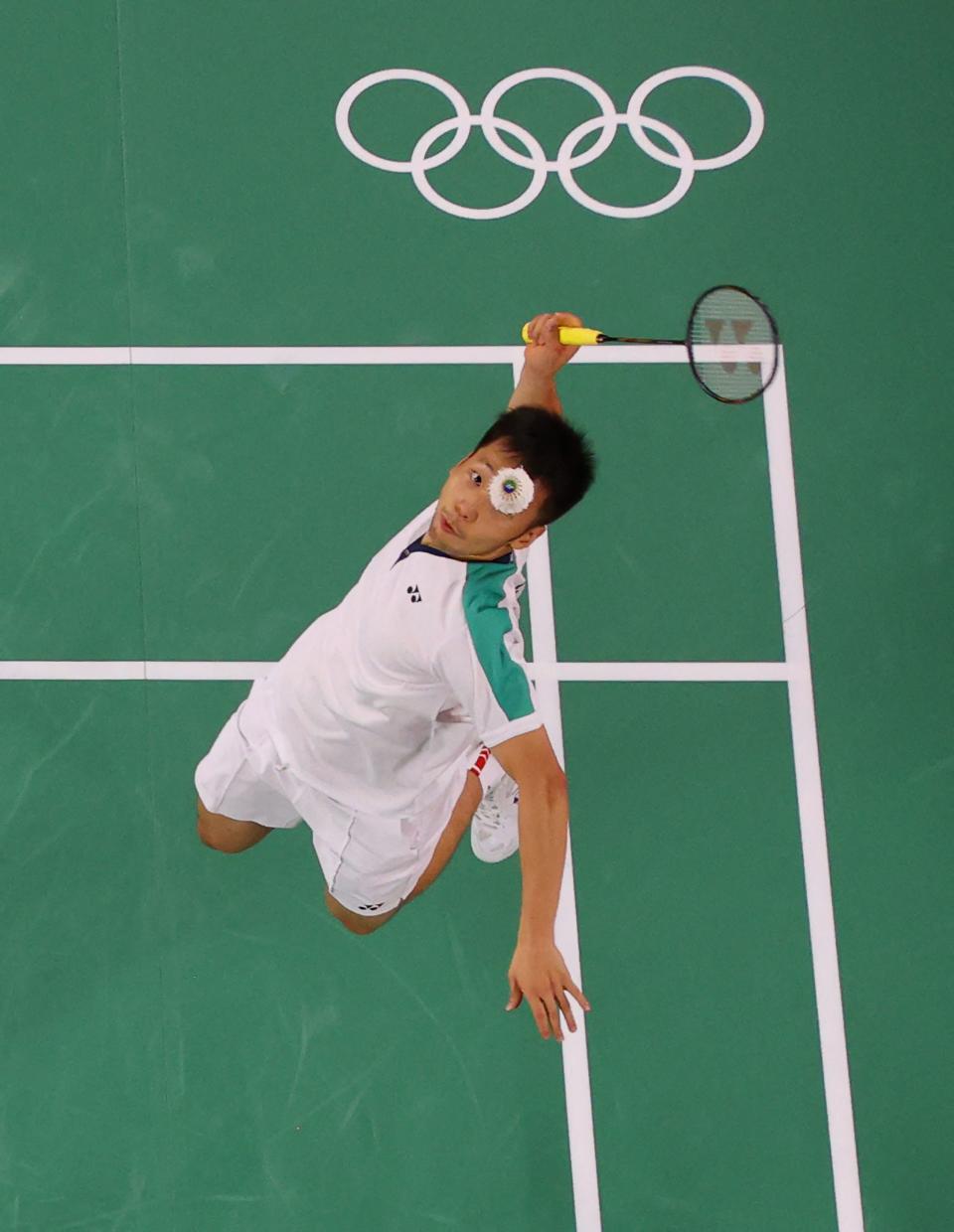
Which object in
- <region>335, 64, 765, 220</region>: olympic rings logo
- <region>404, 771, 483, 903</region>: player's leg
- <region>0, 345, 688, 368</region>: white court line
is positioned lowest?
<region>404, 771, 483, 903</region>: player's leg

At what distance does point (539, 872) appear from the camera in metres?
6.12

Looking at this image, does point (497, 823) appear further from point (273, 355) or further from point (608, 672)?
point (273, 355)

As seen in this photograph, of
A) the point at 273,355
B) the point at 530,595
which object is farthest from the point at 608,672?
the point at 273,355

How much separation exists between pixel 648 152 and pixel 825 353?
135 cm

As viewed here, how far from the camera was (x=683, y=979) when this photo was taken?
7629 millimetres

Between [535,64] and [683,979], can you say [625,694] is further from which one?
[535,64]

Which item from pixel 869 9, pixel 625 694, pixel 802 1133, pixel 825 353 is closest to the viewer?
pixel 802 1133

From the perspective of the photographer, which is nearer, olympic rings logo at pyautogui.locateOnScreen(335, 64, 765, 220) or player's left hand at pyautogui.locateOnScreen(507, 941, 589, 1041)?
player's left hand at pyautogui.locateOnScreen(507, 941, 589, 1041)

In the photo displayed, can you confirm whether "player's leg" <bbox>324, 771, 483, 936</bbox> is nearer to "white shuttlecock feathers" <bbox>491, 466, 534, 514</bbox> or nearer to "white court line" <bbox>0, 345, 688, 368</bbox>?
"white shuttlecock feathers" <bbox>491, 466, 534, 514</bbox>

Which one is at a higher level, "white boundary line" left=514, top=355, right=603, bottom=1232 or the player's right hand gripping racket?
the player's right hand gripping racket

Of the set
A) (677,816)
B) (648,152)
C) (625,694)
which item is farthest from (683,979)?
(648,152)

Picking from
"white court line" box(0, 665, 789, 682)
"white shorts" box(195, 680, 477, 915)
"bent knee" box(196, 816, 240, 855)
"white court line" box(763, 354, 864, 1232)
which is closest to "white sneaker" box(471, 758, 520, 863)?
"white shorts" box(195, 680, 477, 915)

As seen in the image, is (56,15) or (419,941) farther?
(56,15)

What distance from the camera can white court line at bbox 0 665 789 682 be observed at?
787 cm
